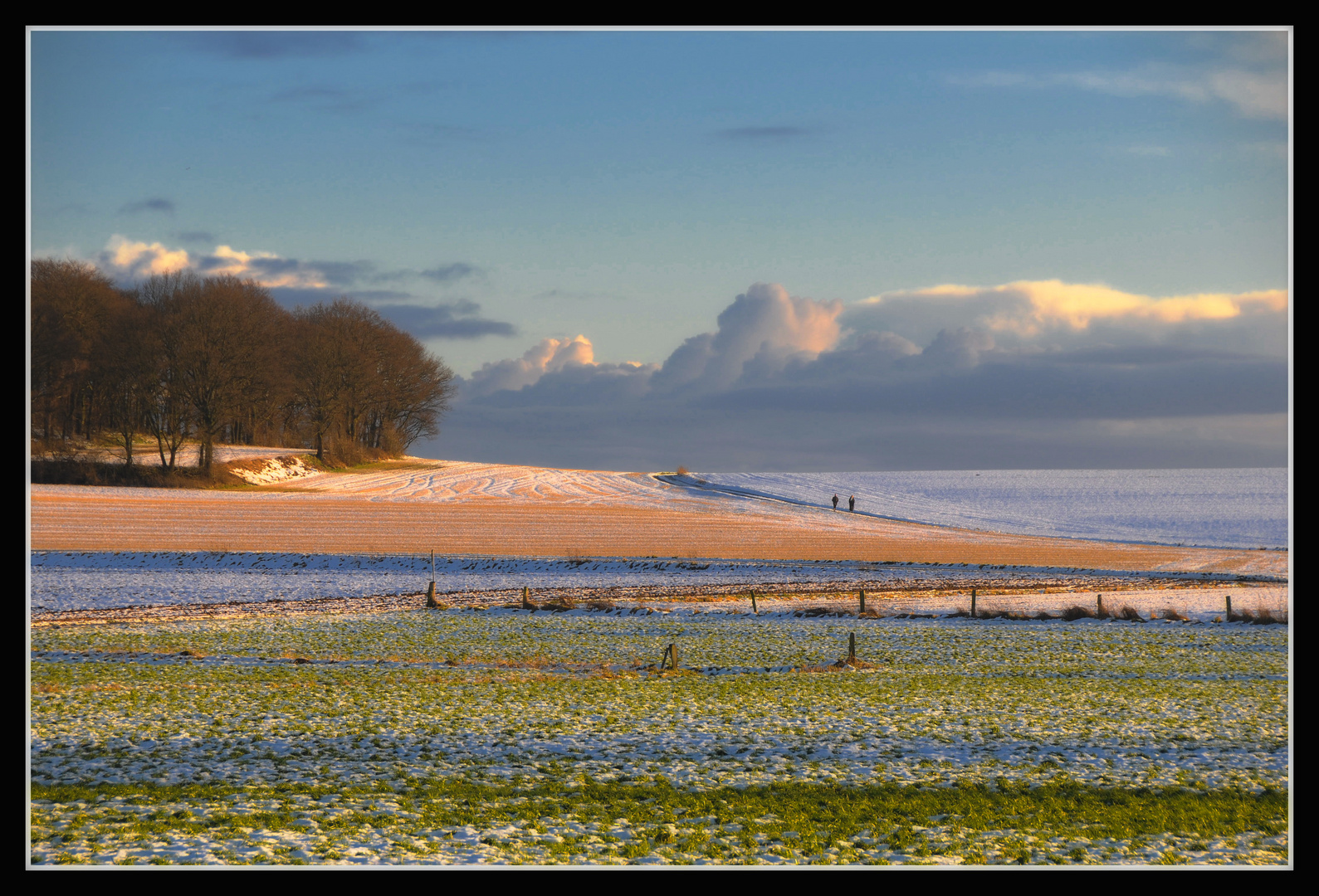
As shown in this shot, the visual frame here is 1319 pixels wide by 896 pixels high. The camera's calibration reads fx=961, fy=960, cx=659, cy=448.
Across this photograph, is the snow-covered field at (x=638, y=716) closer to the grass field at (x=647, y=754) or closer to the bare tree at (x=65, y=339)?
the grass field at (x=647, y=754)

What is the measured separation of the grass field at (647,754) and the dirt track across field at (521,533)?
28.1 metres

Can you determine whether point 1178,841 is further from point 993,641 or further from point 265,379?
point 265,379

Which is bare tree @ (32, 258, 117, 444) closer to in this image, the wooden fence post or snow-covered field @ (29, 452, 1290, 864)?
snow-covered field @ (29, 452, 1290, 864)

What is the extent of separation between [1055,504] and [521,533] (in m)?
77.4

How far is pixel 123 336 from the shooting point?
74.9 m

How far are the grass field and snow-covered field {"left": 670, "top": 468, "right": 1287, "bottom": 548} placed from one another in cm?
5683

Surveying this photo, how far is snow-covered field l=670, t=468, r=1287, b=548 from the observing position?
260 ft

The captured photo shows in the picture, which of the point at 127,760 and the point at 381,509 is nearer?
the point at 127,760

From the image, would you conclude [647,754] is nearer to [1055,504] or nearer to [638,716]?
[638,716]

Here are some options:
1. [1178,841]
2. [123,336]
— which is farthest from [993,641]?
[123,336]

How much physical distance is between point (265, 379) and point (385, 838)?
74396 millimetres

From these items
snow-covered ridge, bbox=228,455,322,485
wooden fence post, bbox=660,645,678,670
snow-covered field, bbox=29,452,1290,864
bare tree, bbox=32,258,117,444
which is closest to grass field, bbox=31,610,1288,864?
snow-covered field, bbox=29,452,1290,864

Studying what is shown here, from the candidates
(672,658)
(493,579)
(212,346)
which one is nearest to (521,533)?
(493,579)

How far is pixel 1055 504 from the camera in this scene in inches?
4552
